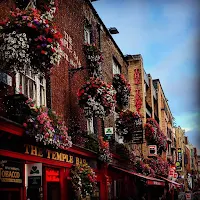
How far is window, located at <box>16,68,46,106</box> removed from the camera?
11032 millimetres

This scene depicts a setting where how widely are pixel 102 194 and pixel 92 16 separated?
24.1ft

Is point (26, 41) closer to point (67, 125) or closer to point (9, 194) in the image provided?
point (9, 194)

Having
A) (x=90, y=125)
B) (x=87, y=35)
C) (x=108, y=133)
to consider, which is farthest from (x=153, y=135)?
(x=87, y=35)

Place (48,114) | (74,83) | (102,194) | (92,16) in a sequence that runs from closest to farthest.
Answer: (48,114) → (74,83) → (102,194) → (92,16)

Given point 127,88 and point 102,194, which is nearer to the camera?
point 102,194

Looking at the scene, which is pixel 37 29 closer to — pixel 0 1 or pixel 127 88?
pixel 0 1

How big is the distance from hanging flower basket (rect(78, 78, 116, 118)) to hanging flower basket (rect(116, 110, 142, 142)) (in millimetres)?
5248

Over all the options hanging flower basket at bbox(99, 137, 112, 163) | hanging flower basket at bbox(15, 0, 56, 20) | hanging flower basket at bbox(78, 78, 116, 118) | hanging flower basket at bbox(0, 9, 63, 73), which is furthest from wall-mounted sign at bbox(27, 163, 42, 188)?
hanging flower basket at bbox(99, 137, 112, 163)

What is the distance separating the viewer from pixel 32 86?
11906mm

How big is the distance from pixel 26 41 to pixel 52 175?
477 cm

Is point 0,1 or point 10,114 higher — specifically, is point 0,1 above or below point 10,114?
above

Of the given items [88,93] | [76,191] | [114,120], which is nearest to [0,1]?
[88,93]

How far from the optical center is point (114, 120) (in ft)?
69.0

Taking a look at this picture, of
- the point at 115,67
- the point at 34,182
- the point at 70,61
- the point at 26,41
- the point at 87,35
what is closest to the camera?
the point at 26,41
